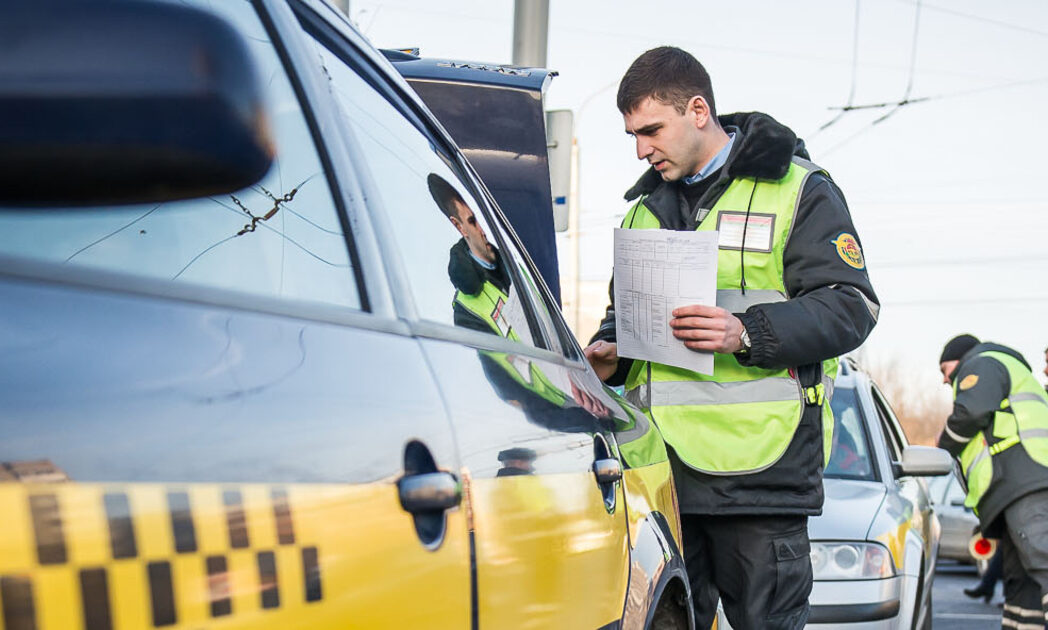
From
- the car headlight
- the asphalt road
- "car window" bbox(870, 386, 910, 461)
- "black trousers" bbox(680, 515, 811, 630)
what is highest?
"black trousers" bbox(680, 515, 811, 630)

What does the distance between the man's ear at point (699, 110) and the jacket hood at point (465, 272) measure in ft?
5.00

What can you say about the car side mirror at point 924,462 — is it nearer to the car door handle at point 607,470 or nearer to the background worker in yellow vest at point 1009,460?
the background worker in yellow vest at point 1009,460

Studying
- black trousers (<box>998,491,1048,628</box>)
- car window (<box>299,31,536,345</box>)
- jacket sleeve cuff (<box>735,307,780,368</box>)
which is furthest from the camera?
black trousers (<box>998,491,1048,628</box>)

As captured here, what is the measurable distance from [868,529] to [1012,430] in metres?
2.27

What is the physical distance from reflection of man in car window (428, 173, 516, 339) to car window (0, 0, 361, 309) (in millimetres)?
376

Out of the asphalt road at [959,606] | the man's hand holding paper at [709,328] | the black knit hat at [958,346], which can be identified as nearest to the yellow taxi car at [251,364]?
the man's hand holding paper at [709,328]

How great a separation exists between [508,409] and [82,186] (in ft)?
2.93

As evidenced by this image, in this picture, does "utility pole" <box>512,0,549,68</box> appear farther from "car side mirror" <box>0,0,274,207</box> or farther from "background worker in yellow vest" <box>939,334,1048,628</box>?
"car side mirror" <box>0,0,274,207</box>

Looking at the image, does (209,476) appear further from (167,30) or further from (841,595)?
(841,595)

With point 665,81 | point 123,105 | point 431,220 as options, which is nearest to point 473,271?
point 431,220

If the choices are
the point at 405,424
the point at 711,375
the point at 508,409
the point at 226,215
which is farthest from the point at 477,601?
the point at 711,375

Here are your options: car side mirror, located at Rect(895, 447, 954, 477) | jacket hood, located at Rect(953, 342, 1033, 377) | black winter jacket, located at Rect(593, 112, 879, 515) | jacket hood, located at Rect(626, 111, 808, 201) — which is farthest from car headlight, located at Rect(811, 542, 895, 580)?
jacket hood, located at Rect(953, 342, 1033, 377)

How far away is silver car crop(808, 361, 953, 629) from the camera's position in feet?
16.9

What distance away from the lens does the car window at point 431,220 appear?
5.82ft
